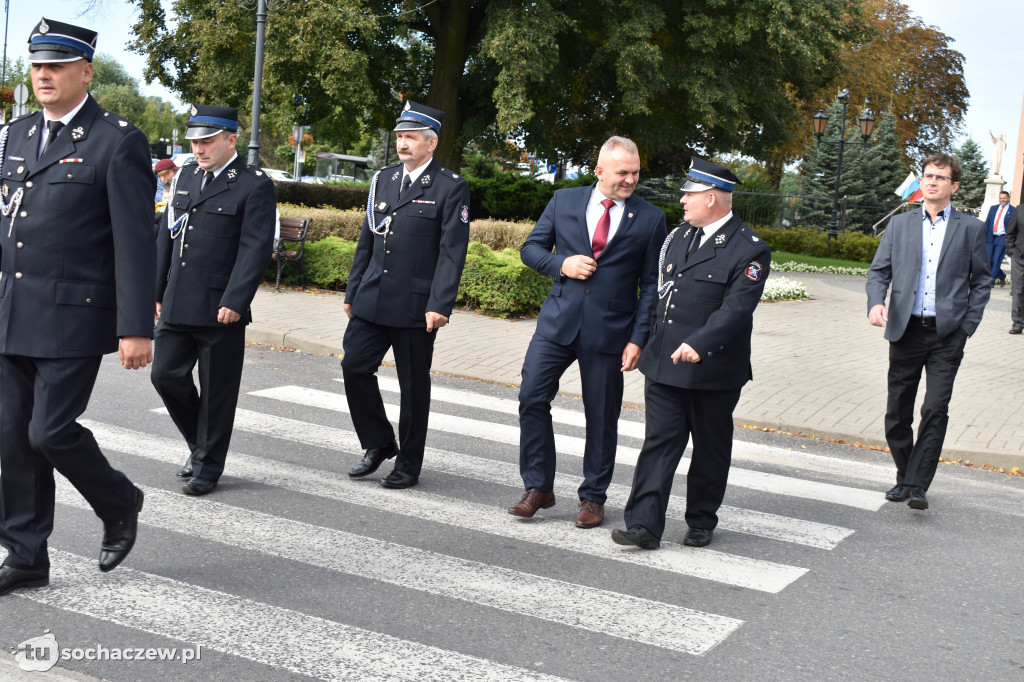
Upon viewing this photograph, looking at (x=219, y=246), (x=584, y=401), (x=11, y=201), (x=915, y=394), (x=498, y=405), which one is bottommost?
(x=498, y=405)

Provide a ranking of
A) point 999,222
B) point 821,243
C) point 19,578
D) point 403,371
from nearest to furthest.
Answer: point 19,578 < point 403,371 < point 999,222 < point 821,243

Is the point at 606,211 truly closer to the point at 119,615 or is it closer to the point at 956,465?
the point at 119,615

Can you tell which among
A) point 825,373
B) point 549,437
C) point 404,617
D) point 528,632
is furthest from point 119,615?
point 825,373

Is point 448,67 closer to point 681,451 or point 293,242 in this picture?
point 293,242

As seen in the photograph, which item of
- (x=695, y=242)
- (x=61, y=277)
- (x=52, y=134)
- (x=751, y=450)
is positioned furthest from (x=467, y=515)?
(x=751, y=450)

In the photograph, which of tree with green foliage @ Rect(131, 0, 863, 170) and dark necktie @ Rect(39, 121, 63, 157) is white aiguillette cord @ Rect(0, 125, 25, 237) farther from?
tree with green foliage @ Rect(131, 0, 863, 170)

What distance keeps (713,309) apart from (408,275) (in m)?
1.83

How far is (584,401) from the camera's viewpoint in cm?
569

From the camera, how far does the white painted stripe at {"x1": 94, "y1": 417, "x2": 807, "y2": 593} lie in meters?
5.13

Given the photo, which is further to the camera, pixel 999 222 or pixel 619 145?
pixel 999 222

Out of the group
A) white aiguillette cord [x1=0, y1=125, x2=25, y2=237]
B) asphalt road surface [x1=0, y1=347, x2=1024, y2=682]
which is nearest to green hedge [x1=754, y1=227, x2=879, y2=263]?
asphalt road surface [x1=0, y1=347, x2=1024, y2=682]

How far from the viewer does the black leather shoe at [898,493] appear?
6539mm

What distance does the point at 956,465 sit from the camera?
315 inches

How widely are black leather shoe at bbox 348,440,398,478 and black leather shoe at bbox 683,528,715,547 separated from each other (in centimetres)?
190
